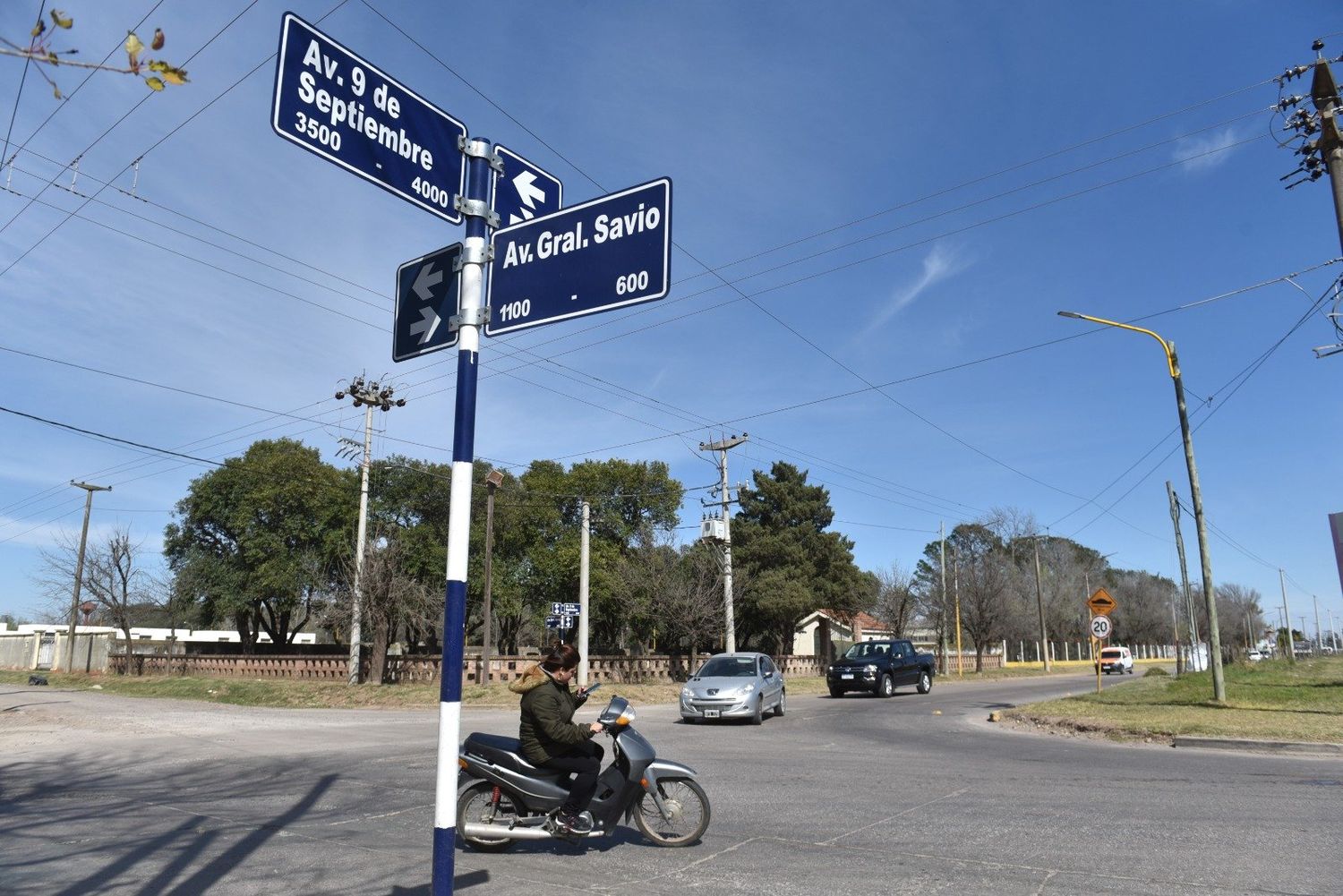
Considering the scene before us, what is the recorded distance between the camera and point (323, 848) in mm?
6738

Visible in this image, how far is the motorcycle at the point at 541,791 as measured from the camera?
6.52 metres

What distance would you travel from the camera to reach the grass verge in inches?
574

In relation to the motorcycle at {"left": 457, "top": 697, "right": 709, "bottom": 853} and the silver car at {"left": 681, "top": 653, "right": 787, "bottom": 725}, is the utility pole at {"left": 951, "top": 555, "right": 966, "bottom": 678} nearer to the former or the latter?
the silver car at {"left": 681, "top": 653, "right": 787, "bottom": 725}

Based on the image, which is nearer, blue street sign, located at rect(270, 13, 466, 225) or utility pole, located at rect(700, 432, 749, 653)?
blue street sign, located at rect(270, 13, 466, 225)

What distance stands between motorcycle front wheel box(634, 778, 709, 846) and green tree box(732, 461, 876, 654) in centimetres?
4313

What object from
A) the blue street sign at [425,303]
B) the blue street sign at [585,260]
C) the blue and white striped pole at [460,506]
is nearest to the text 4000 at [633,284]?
the blue street sign at [585,260]

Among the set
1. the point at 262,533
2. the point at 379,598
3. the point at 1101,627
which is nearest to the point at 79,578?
the point at 262,533

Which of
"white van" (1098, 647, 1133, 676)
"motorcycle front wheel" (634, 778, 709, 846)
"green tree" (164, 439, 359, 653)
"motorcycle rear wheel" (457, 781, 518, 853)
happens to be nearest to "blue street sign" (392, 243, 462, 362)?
"motorcycle rear wheel" (457, 781, 518, 853)

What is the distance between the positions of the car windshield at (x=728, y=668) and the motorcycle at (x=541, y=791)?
525 inches

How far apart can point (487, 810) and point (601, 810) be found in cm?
91

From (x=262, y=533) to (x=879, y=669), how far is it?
36.0 meters

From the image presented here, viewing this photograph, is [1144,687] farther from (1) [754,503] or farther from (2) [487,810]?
(1) [754,503]

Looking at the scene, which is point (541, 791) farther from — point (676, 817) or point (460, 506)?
point (460, 506)

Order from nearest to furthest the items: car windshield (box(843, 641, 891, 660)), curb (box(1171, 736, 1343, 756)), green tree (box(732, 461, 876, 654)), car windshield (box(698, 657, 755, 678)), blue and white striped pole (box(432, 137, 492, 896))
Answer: blue and white striped pole (box(432, 137, 492, 896)), curb (box(1171, 736, 1343, 756)), car windshield (box(698, 657, 755, 678)), car windshield (box(843, 641, 891, 660)), green tree (box(732, 461, 876, 654))
